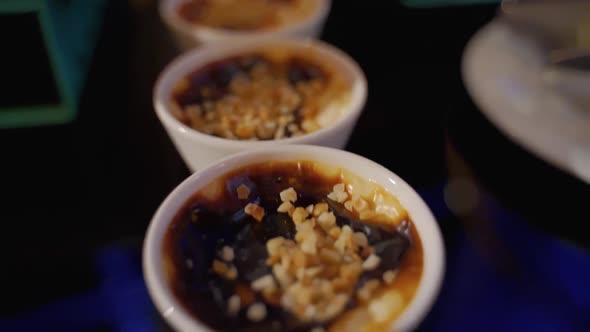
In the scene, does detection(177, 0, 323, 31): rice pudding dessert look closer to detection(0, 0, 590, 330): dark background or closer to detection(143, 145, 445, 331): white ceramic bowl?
detection(0, 0, 590, 330): dark background

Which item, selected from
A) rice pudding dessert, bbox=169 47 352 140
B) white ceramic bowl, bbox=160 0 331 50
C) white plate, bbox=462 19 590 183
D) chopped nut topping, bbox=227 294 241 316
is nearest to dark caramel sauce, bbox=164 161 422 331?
chopped nut topping, bbox=227 294 241 316

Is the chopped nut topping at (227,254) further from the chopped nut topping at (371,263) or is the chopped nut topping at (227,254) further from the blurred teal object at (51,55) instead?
the blurred teal object at (51,55)

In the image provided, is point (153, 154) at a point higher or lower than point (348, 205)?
lower

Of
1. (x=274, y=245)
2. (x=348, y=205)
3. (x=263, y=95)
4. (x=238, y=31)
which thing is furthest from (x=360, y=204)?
(x=238, y=31)

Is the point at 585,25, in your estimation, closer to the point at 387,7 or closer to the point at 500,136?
the point at 500,136

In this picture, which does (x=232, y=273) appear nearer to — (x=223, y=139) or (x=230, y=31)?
(x=223, y=139)

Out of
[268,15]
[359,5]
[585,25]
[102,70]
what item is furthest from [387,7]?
[102,70]
